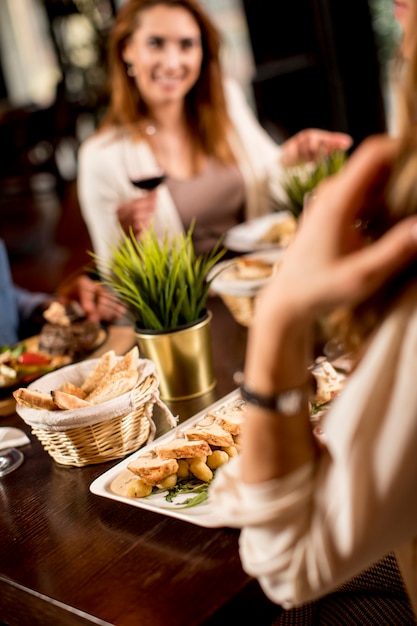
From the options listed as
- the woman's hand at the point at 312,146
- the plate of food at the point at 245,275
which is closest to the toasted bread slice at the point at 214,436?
the plate of food at the point at 245,275

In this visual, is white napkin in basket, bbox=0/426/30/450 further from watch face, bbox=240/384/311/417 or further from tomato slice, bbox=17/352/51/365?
watch face, bbox=240/384/311/417

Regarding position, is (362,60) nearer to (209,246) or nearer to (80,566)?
(209,246)

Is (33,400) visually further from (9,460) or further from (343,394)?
(343,394)

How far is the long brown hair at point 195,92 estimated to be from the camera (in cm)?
279

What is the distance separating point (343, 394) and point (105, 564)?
477mm

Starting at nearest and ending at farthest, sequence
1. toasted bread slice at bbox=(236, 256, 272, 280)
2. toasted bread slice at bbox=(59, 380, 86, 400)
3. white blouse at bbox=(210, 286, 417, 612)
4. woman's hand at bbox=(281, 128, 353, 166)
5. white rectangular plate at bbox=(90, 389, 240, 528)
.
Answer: white blouse at bbox=(210, 286, 417, 612) → white rectangular plate at bbox=(90, 389, 240, 528) → toasted bread slice at bbox=(59, 380, 86, 400) → toasted bread slice at bbox=(236, 256, 272, 280) → woman's hand at bbox=(281, 128, 353, 166)

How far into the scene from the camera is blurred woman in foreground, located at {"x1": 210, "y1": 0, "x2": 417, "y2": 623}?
771 mm

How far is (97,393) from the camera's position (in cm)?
142

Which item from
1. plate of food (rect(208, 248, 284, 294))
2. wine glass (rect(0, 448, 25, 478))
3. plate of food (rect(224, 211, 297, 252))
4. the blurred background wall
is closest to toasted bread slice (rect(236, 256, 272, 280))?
plate of food (rect(208, 248, 284, 294))

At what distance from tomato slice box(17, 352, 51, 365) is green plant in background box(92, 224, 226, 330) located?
1.17 ft

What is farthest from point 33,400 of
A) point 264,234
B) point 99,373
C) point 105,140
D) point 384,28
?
point 384,28

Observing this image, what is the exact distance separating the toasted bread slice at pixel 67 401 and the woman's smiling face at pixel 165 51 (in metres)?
1.69

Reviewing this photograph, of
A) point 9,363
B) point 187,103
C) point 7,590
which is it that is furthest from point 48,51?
point 7,590

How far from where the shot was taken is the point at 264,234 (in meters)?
2.35
